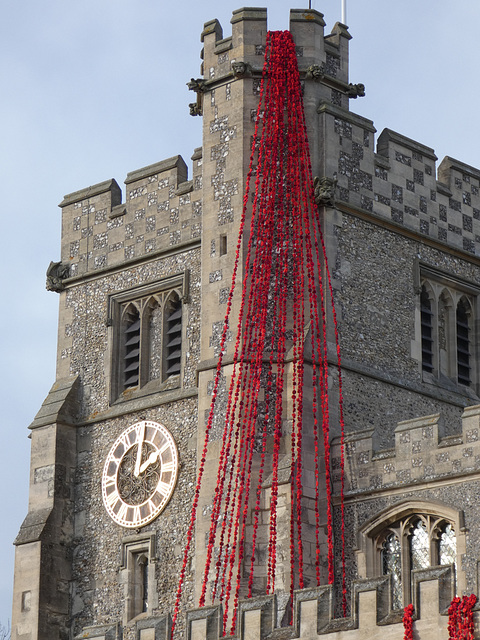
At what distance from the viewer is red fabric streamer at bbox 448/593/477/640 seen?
2473 centimetres

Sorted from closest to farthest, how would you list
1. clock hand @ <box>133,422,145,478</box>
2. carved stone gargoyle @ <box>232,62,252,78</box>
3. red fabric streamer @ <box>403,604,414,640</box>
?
red fabric streamer @ <box>403,604,414,640</box>, carved stone gargoyle @ <box>232,62,252,78</box>, clock hand @ <box>133,422,145,478</box>

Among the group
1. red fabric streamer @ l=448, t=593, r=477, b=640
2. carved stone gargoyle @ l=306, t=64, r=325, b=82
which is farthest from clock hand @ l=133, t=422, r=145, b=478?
red fabric streamer @ l=448, t=593, r=477, b=640

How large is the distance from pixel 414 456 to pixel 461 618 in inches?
243

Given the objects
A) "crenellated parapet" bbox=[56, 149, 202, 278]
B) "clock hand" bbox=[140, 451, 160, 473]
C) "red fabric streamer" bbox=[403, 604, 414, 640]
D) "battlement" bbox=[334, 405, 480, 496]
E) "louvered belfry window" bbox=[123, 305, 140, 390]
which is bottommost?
"red fabric streamer" bbox=[403, 604, 414, 640]

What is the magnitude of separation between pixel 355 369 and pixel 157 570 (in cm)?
491

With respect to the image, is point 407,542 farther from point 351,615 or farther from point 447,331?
point 447,331

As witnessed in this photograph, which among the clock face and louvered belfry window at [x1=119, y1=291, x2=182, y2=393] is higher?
louvered belfry window at [x1=119, y1=291, x2=182, y2=393]

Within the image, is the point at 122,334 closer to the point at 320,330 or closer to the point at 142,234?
the point at 142,234

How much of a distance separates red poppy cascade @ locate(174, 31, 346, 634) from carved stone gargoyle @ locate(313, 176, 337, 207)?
0.12m

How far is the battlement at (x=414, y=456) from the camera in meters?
30.0

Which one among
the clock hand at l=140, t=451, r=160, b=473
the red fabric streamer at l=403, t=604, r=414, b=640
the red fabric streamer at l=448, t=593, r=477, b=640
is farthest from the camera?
the clock hand at l=140, t=451, r=160, b=473

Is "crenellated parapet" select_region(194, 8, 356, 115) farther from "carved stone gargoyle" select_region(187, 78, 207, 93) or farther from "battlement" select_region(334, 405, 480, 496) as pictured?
"battlement" select_region(334, 405, 480, 496)

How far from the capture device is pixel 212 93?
1374 inches

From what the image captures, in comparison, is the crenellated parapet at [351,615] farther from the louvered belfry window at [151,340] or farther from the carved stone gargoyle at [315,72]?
the carved stone gargoyle at [315,72]
